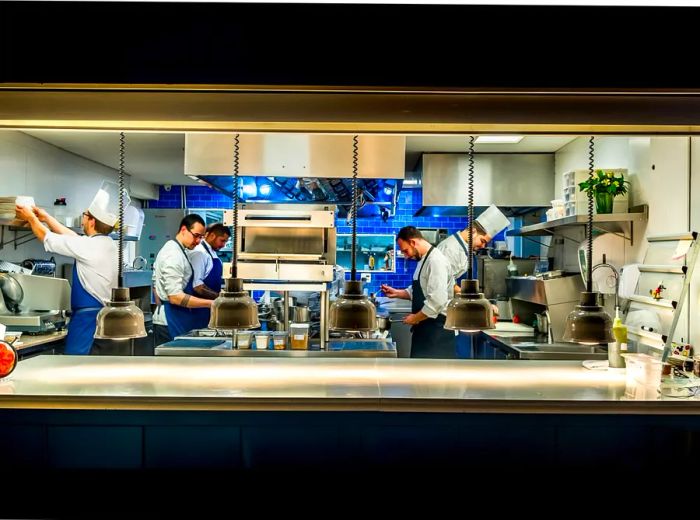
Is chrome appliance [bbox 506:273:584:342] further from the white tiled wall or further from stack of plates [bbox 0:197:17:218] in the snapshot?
the white tiled wall

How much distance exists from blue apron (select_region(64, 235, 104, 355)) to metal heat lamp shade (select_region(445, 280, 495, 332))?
10.7ft

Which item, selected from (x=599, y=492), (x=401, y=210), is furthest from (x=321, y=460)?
(x=401, y=210)

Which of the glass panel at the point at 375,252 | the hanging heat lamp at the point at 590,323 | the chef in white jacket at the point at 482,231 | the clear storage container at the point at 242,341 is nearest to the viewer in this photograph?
the hanging heat lamp at the point at 590,323

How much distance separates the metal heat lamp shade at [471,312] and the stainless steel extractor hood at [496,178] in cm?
357

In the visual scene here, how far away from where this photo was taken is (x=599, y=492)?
2.12 m

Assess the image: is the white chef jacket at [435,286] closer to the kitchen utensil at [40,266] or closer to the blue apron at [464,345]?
the blue apron at [464,345]

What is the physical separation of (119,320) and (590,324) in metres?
1.95

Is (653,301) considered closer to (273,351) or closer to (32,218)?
(273,351)

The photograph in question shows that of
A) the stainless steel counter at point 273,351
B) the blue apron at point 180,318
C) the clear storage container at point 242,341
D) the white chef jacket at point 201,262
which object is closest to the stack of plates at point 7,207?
the blue apron at point 180,318

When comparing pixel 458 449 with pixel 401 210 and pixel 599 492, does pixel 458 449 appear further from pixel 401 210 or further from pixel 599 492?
pixel 401 210

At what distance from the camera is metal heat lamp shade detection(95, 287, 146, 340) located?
7.11 feet
